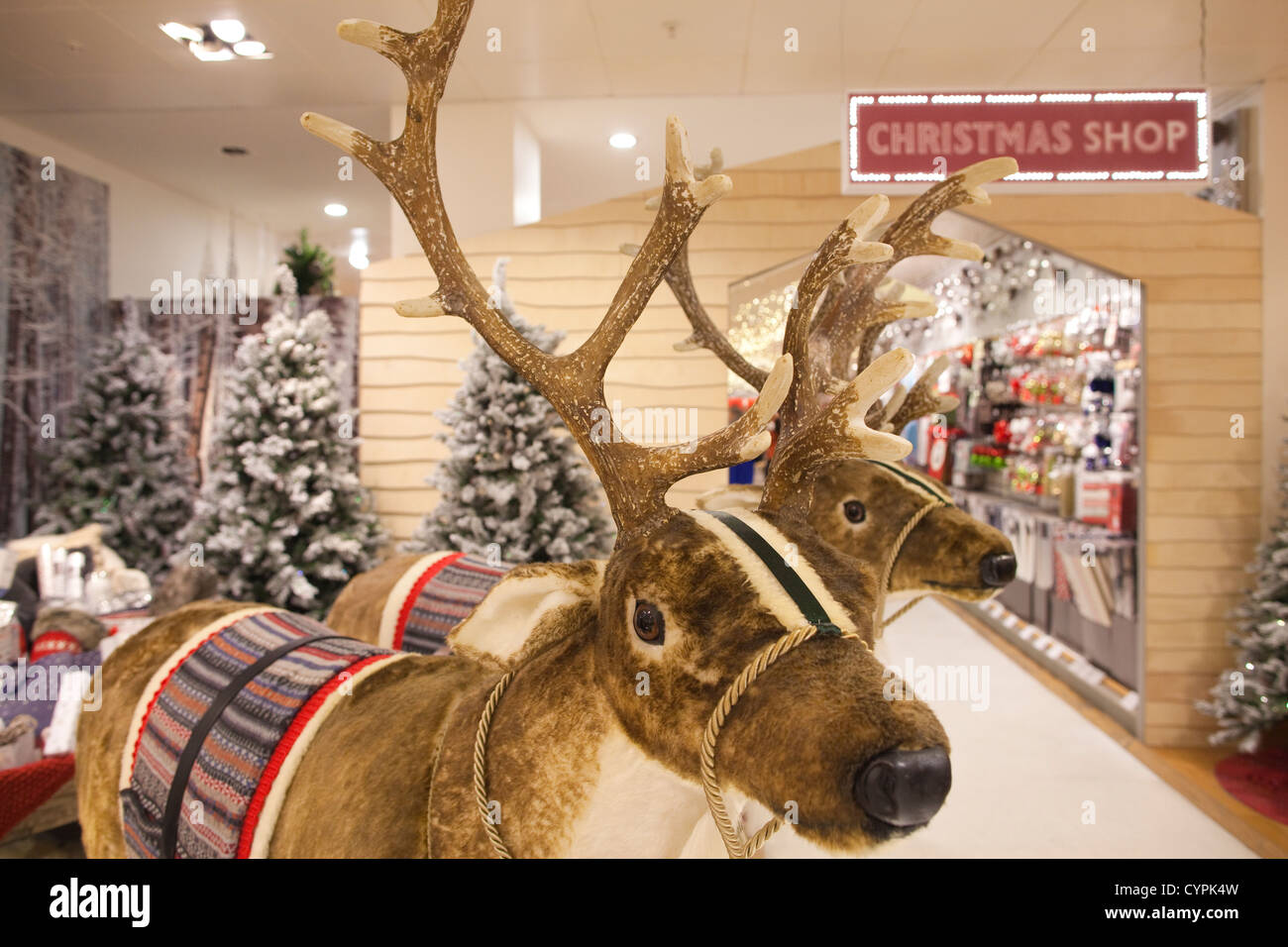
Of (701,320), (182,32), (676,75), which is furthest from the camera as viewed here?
(676,75)

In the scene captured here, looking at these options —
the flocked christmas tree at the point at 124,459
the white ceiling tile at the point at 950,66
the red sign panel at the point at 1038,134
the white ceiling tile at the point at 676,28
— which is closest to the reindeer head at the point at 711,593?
the red sign panel at the point at 1038,134

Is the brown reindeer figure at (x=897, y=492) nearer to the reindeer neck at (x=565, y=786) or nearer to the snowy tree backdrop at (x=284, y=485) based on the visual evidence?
the reindeer neck at (x=565, y=786)

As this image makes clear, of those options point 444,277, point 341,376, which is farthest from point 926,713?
point 341,376

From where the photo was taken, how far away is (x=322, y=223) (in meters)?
5.67

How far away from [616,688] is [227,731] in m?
0.76

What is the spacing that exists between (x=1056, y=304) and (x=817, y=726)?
6.02 meters

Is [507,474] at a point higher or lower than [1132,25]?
lower

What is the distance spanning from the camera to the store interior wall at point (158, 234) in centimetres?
542

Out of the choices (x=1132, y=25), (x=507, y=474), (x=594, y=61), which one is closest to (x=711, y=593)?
(x=507, y=474)

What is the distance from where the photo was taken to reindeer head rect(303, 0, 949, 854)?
78 cm

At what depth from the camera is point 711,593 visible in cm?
94

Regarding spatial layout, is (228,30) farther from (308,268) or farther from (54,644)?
(54,644)

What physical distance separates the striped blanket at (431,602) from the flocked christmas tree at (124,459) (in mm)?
3869

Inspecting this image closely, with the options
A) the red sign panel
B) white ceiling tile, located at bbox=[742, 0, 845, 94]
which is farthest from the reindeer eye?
white ceiling tile, located at bbox=[742, 0, 845, 94]
